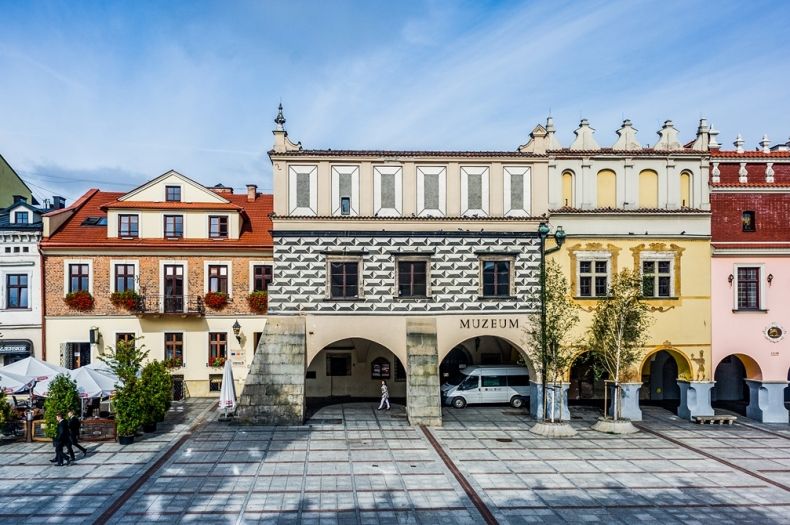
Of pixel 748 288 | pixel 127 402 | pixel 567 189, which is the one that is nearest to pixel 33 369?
pixel 127 402

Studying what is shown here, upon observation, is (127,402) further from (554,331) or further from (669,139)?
(669,139)

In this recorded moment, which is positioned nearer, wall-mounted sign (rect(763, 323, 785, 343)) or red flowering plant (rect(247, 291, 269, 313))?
wall-mounted sign (rect(763, 323, 785, 343))

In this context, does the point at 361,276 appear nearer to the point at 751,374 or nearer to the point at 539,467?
the point at 539,467

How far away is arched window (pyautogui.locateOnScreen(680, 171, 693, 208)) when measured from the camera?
88.8 feet

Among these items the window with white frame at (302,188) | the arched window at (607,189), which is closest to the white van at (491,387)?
the arched window at (607,189)

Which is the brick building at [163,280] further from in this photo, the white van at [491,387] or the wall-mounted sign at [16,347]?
the white van at [491,387]

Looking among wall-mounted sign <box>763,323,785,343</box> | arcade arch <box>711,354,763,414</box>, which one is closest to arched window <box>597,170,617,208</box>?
wall-mounted sign <box>763,323,785,343</box>

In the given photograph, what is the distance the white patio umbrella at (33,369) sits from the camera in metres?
23.6

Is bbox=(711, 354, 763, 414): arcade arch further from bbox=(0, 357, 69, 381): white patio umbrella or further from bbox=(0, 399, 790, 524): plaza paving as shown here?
bbox=(0, 357, 69, 381): white patio umbrella

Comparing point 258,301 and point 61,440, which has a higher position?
point 258,301

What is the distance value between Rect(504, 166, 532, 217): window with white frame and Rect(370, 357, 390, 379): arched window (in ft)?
34.3

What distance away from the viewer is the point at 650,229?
2688cm

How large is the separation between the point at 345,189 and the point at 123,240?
40.5 ft

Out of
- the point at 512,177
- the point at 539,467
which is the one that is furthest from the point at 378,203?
the point at 539,467
